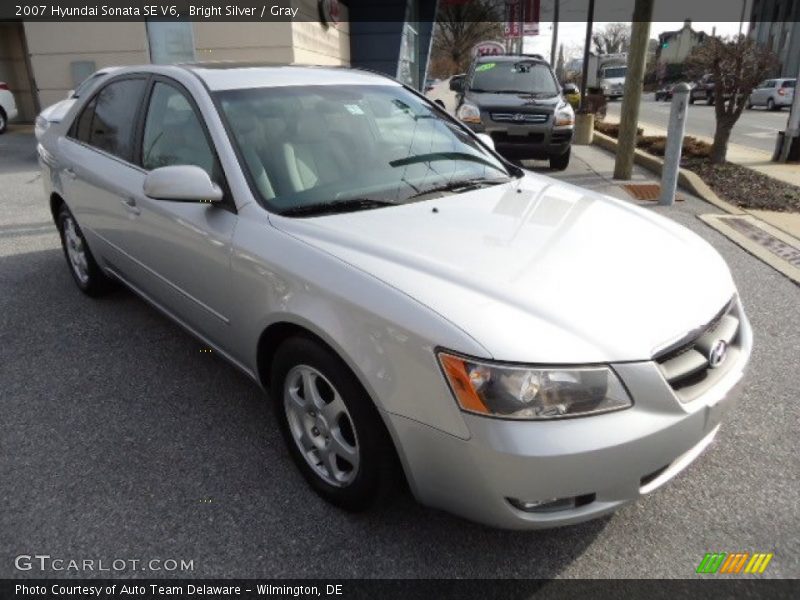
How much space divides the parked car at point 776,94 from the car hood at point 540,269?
93.2 ft

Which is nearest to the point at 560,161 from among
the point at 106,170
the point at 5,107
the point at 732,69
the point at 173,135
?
the point at 732,69

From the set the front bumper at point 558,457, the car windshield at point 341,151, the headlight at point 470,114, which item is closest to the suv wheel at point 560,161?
the headlight at point 470,114

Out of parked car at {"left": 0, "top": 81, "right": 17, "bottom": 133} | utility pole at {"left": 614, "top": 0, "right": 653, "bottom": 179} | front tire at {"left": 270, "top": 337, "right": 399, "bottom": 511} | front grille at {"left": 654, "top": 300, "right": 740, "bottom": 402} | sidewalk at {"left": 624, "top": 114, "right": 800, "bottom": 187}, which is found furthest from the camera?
parked car at {"left": 0, "top": 81, "right": 17, "bottom": 133}

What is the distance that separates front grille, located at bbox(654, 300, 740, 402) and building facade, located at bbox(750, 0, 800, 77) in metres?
47.8

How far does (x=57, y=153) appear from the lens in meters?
4.49

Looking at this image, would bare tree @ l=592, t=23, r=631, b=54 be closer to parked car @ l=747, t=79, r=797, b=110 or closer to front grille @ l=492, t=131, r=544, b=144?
parked car @ l=747, t=79, r=797, b=110

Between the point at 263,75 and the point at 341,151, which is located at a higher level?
the point at 263,75

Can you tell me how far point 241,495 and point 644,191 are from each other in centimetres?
730

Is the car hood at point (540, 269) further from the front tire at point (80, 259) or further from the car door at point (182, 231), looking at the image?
the front tire at point (80, 259)

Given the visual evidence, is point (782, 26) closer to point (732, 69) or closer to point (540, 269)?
point (732, 69)

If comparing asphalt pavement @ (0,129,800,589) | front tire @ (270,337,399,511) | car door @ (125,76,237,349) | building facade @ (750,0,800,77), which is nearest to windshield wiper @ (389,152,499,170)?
car door @ (125,76,237,349)

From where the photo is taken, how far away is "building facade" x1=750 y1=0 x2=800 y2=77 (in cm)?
4525

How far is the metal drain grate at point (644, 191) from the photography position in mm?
8016

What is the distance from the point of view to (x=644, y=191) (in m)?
8.41
